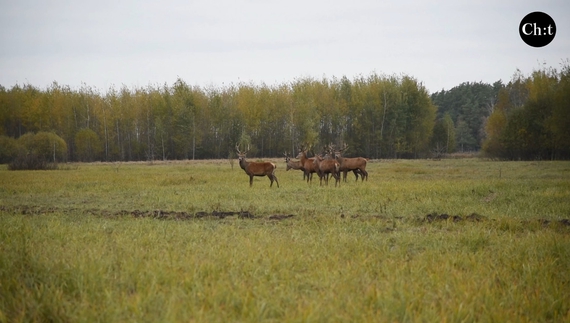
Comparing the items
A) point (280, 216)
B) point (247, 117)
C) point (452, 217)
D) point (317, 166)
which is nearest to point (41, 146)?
point (247, 117)

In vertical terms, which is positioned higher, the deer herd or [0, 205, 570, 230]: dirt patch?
the deer herd

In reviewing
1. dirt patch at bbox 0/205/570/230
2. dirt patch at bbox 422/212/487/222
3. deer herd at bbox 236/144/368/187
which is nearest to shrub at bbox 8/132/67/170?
deer herd at bbox 236/144/368/187

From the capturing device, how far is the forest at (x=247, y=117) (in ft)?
176

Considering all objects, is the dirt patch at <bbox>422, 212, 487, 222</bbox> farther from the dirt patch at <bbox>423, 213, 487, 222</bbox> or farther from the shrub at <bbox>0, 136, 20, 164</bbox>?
the shrub at <bbox>0, 136, 20, 164</bbox>

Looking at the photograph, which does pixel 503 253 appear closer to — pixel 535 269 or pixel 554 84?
pixel 535 269

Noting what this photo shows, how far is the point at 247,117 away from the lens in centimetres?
5488

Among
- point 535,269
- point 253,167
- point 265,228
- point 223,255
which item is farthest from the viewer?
point 253,167

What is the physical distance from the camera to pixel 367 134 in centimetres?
5834

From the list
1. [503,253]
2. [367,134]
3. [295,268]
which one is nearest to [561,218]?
[503,253]

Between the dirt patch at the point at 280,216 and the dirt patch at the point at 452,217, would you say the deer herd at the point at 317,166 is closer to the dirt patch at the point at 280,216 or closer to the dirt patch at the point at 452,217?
the dirt patch at the point at 280,216

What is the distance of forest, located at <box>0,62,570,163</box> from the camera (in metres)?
53.7

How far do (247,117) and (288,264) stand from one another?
49.4m

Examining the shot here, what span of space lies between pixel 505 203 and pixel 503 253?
Answer: 21.8 ft

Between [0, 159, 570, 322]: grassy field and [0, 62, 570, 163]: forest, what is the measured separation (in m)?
42.0
